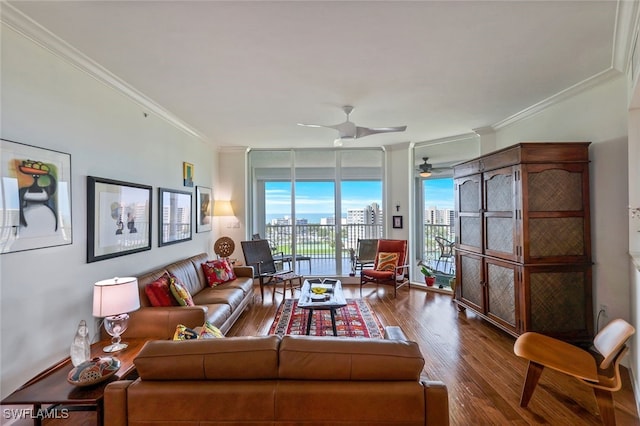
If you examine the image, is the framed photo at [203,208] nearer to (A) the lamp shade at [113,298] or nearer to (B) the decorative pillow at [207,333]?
(A) the lamp shade at [113,298]

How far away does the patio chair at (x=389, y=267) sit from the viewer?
16.7 ft

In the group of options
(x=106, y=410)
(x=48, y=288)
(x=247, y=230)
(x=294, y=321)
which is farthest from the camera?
(x=247, y=230)

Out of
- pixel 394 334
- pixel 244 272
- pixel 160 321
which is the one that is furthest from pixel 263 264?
pixel 394 334

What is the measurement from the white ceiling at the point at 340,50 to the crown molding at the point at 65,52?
0.05 meters

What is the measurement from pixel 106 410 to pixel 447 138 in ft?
18.1

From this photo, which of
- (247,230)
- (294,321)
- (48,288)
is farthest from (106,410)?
(247,230)

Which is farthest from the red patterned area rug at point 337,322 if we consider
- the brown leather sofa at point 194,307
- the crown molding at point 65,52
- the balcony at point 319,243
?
the crown molding at point 65,52

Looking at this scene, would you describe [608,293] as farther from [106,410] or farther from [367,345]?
[106,410]

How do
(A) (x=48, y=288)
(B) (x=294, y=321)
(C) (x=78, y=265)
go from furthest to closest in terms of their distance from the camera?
(B) (x=294, y=321), (C) (x=78, y=265), (A) (x=48, y=288)

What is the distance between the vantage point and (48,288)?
2166 millimetres

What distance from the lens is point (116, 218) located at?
2893 millimetres

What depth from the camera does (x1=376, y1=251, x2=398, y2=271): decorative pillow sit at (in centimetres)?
536

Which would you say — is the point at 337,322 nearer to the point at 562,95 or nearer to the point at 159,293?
the point at 159,293

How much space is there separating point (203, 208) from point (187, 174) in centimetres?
78
